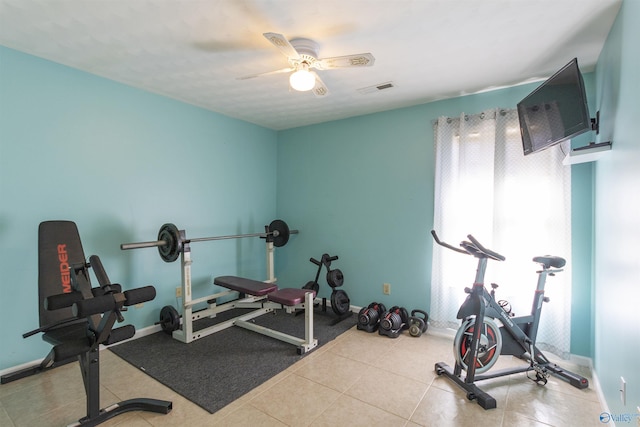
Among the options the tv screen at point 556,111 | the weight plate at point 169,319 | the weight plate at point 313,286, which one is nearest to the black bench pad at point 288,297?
the weight plate at point 313,286

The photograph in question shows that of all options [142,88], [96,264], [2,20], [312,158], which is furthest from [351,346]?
[2,20]

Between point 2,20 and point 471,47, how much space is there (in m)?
3.06

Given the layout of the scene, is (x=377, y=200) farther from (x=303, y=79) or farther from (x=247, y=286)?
(x=303, y=79)

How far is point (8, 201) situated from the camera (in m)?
2.21

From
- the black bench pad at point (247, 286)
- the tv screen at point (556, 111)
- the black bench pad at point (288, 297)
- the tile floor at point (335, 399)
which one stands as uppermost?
the tv screen at point (556, 111)

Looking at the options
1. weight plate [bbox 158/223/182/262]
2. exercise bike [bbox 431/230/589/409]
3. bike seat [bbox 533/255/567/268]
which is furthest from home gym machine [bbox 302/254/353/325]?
bike seat [bbox 533/255/567/268]

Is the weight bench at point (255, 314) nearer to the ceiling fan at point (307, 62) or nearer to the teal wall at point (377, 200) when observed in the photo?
the teal wall at point (377, 200)

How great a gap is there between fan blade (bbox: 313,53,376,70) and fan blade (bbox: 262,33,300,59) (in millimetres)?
187

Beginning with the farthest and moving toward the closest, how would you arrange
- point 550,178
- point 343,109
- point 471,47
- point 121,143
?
point 343,109
point 121,143
point 550,178
point 471,47

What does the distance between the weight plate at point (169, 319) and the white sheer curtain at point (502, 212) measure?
2578 mm

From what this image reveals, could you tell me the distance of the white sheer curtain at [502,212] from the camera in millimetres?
2502

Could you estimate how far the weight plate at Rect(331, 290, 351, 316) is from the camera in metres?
3.44

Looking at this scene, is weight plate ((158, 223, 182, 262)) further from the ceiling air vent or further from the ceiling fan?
the ceiling air vent

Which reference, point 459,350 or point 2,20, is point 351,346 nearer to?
point 459,350
